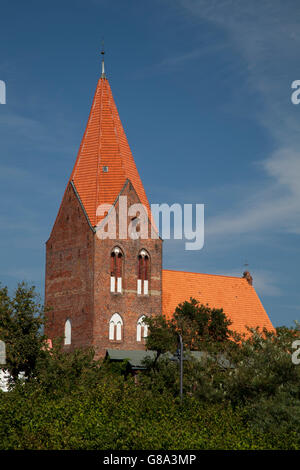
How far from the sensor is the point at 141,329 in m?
54.4

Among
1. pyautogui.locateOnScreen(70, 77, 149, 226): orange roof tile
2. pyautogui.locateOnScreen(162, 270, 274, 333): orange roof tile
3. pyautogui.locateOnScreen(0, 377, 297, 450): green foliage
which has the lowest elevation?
pyautogui.locateOnScreen(0, 377, 297, 450): green foliage

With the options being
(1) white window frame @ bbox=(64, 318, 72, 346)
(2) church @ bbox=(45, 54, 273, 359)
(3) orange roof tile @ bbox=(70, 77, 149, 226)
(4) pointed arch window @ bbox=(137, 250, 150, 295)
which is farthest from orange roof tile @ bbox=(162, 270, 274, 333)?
(3) orange roof tile @ bbox=(70, 77, 149, 226)

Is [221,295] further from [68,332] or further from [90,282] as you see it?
[68,332]

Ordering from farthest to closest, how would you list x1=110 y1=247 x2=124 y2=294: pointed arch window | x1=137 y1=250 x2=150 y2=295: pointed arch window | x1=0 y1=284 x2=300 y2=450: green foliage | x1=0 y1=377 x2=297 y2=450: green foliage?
1. x1=137 y1=250 x2=150 y2=295: pointed arch window
2. x1=110 y1=247 x2=124 y2=294: pointed arch window
3. x1=0 y1=284 x2=300 y2=450: green foliage
4. x1=0 y1=377 x2=297 y2=450: green foliage

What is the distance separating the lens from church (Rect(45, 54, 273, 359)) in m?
53.0

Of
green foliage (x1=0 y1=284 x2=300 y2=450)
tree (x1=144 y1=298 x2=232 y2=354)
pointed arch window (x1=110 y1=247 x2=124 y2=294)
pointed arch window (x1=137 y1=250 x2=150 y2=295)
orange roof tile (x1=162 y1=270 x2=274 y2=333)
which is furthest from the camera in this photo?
orange roof tile (x1=162 y1=270 x2=274 y2=333)

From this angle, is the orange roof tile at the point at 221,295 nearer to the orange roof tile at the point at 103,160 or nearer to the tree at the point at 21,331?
the orange roof tile at the point at 103,160

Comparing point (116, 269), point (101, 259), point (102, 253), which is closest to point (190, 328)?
point (116, 269)

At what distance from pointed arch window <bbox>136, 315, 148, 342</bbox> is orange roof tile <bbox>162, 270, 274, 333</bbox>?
4.12m

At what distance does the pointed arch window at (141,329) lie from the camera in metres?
54.2

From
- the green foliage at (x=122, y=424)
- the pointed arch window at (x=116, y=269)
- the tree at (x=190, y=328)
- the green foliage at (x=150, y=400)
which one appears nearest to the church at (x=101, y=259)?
the pointed arch window at (x=116, y=269)

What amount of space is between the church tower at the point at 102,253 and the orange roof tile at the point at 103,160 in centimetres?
6

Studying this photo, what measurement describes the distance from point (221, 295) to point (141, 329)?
11.0 m

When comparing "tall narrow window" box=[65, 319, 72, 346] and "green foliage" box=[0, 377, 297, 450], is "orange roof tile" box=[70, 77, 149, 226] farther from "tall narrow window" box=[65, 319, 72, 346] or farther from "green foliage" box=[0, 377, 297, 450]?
"green foliage" box=[0, 377, 297, 450]
